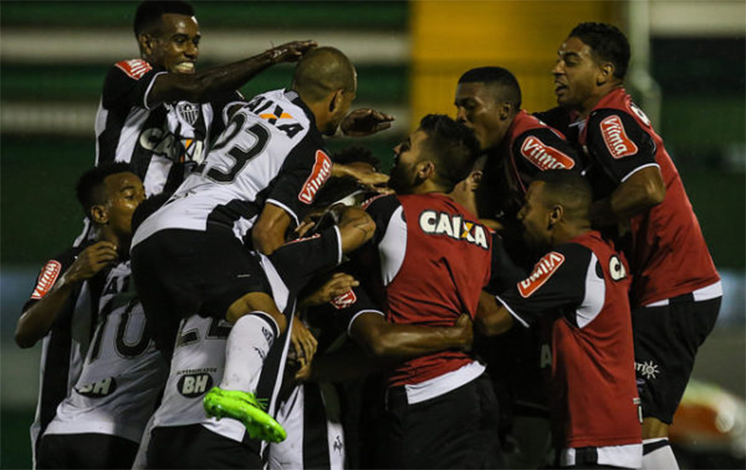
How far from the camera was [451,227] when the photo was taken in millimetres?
4914

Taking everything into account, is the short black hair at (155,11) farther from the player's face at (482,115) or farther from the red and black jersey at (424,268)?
the red and black jersey at (424,268)

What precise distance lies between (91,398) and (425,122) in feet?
6.46

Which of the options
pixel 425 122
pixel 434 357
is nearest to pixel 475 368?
pixel 434 357

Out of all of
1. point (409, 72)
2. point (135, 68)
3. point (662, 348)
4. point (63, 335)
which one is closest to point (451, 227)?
point (662, 348)

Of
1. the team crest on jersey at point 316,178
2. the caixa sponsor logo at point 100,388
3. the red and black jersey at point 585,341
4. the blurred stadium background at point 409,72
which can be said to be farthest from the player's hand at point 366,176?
the blurred stadium background at point 409,72

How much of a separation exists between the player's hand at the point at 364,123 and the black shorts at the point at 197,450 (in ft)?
6.19

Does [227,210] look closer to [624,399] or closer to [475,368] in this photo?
[475,368]

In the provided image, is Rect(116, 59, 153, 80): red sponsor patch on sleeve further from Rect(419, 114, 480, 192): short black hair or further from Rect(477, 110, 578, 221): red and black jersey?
Rect(477, 110, 578, 221): red and black jersey

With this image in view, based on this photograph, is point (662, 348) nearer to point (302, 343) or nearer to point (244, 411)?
point (302, 343)

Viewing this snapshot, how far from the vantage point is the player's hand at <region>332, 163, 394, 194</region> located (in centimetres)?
521

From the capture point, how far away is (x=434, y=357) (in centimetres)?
488

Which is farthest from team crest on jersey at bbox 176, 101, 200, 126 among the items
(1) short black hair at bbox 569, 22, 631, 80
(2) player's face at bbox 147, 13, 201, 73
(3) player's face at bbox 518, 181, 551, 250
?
(1) short black hair at bbox 569, 22, 631, 80

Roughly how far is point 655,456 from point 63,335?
292cm

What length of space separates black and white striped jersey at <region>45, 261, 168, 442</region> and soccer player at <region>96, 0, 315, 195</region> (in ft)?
2.50
